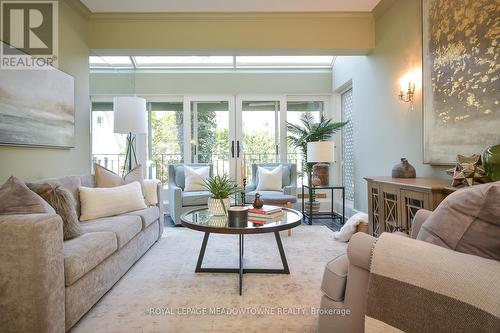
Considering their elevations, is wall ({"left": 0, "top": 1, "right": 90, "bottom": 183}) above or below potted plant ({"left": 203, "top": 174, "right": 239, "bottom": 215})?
above

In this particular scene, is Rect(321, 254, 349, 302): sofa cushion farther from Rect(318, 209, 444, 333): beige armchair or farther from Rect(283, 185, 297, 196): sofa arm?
Rect(283, 185, 297, 196): sofa arm

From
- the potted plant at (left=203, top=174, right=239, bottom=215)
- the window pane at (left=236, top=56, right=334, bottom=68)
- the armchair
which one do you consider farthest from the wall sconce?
the window pane at (left=236, top=56, right=334, bottom=68)

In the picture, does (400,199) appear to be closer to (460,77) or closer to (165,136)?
(460,77)

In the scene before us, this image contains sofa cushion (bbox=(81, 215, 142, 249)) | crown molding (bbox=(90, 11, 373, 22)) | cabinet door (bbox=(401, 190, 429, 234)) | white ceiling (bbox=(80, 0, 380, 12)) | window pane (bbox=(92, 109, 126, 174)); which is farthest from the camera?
window pane (bbox=(92, 109, 126, 174))

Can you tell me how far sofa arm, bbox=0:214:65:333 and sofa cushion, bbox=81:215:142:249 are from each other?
799 mm

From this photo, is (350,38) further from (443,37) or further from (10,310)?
(10,310)

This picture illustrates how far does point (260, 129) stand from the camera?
5.60m

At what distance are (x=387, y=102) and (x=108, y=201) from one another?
322 centimetres

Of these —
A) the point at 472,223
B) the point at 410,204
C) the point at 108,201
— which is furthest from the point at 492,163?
the point at 108,201

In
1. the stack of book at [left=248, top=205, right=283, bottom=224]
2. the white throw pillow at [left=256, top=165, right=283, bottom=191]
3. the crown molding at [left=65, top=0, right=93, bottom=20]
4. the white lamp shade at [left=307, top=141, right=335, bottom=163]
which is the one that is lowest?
the stack of book at [left=248, top=205, right=283, bottom=224]

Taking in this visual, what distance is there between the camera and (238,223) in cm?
230

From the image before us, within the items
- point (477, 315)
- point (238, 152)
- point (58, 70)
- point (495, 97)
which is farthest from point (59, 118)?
point (495, 97)

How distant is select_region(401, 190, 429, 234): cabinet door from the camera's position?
211 cm

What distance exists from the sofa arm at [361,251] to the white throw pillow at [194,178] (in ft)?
11.1
